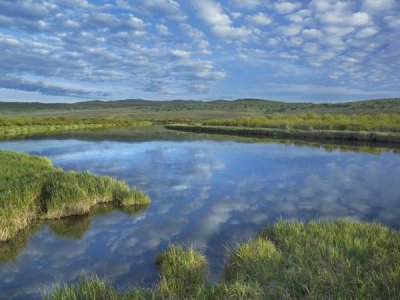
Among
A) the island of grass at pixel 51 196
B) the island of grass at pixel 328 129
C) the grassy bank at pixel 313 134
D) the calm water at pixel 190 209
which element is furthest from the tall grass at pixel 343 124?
the island of grass at pixel 51 196

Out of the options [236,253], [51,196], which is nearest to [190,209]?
[51,196]

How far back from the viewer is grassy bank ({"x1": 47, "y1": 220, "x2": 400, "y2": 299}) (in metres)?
6.24

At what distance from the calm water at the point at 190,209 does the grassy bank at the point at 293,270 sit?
715 millimetres

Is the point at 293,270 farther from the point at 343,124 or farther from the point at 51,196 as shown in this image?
the point at 343,124

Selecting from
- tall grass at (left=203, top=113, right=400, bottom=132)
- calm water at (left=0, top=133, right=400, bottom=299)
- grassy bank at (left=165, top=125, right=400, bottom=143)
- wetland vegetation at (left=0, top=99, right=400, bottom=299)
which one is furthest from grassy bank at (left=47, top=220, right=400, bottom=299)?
tall grass at (left=203, top=113, right=400, bottom=132)

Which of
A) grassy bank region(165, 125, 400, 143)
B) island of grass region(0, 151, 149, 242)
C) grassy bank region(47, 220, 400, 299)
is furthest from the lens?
grassy bank region(165, 125, 400, 143)

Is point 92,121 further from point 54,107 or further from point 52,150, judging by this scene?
point 54,107

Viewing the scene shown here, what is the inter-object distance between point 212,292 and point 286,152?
26623 millimetres

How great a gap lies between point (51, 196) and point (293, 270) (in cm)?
818

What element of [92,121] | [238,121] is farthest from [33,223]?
[92,121]

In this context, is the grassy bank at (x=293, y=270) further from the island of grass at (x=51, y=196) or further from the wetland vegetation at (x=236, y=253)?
the island of grass at (x=51, y=196)

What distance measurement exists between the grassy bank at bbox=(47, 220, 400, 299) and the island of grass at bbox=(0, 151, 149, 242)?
4.42m

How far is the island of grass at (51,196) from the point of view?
36.8 ft

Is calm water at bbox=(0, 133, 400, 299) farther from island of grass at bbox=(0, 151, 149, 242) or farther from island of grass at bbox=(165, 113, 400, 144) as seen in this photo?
island of grass at bbox=(165, 113, 400, 144)
